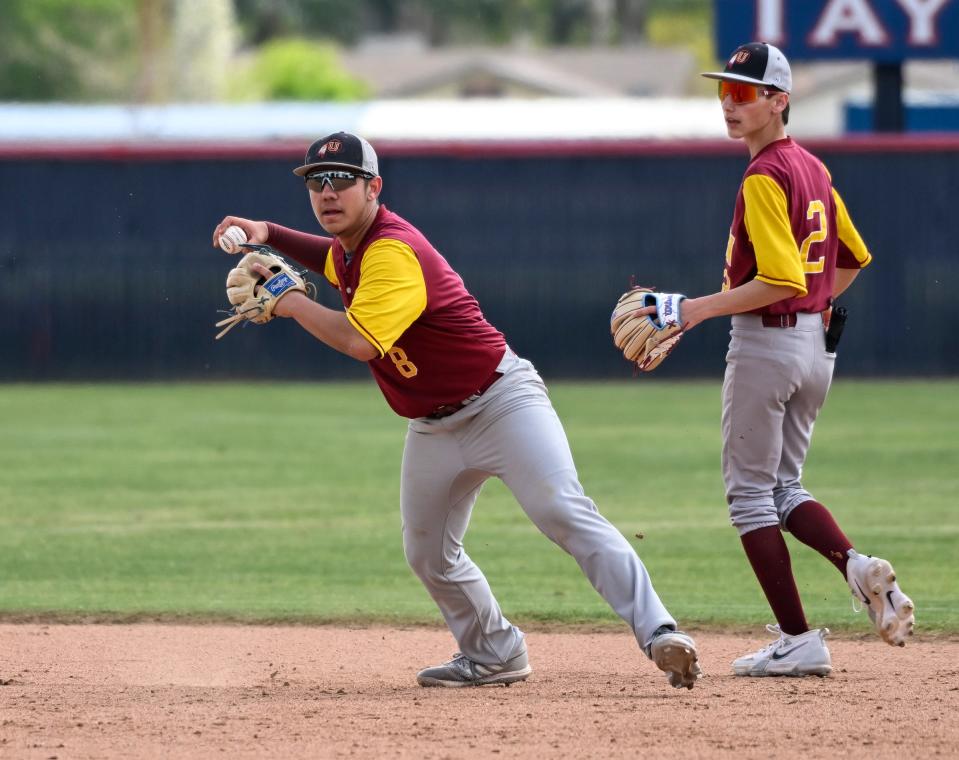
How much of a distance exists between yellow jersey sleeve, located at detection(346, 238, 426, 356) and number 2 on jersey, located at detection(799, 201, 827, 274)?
4.25 ft

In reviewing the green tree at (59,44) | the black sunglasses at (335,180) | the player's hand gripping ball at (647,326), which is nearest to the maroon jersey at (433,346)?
the black sunglasses at (335,180)

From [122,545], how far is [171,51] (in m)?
41.8

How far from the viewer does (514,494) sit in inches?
213

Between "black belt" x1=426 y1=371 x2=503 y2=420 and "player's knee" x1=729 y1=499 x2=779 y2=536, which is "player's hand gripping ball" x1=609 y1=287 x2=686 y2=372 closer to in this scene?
"black belt" x1=426 y1=371 x2=503 y2=420

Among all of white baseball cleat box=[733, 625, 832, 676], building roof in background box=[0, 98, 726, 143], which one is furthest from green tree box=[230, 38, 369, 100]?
white baseball cleat box=[733, 625, 832, 676]

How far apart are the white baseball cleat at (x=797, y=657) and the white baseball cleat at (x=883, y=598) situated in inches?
11.5

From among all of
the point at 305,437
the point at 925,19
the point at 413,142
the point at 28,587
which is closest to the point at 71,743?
the point at 28,587

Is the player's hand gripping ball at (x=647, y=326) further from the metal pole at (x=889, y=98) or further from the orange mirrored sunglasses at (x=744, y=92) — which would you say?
the metal pole at (x=889, y=98)

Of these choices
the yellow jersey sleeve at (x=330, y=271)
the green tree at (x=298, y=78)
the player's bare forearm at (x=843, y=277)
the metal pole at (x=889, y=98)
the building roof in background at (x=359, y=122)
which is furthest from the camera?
the green tree at (x=298, y=78)

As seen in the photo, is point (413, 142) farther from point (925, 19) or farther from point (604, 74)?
point (604, 74)

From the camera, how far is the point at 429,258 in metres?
5.40

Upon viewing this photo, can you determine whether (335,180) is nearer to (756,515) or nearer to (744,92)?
(744,92)

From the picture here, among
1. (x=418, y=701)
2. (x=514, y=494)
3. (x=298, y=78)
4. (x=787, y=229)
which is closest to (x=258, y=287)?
(x=514, y=494)

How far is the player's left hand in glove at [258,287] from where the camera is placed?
5.20 metres
